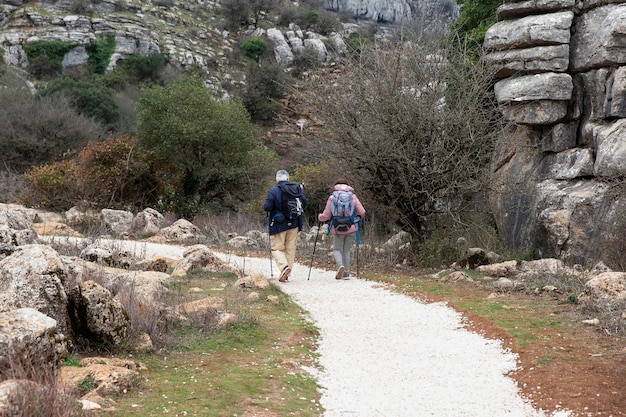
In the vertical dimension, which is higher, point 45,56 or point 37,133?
point 45,56

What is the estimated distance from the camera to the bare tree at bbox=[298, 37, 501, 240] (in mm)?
13109

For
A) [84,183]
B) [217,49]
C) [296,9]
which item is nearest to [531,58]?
[84,183]

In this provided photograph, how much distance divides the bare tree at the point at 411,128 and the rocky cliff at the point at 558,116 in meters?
0.97

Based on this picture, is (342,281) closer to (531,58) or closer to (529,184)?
(529,184)

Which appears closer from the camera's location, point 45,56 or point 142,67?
point 45,56

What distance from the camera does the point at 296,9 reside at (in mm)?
65000

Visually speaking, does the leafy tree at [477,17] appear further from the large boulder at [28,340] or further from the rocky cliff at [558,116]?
the large boulder at [28,340]

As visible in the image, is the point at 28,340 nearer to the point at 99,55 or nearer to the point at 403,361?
the point at 403,361

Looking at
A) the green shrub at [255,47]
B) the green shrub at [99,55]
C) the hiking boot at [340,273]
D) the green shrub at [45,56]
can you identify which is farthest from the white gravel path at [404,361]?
the green shrub at [255,47]

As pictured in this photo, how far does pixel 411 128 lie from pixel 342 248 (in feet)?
9.99

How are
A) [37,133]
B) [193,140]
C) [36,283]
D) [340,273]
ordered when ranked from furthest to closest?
1. [37,133]
2. [193,140]
3. [340,273]
4. [36,283]

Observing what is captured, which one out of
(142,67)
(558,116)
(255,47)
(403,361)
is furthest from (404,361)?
(255,47)

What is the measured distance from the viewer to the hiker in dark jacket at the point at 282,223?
37.8 ft

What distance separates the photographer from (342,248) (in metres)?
12.2
